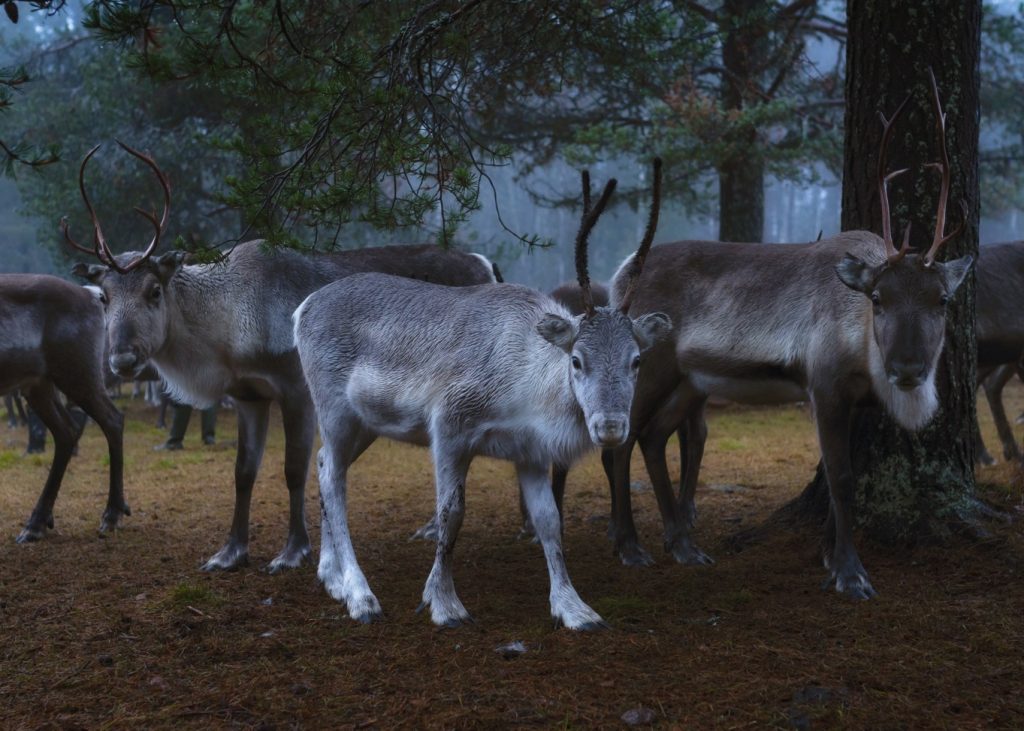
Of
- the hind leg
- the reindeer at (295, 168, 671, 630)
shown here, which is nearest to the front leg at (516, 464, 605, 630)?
the reindeer at (295, 168, 671, 630)

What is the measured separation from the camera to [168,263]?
5977 millimetres

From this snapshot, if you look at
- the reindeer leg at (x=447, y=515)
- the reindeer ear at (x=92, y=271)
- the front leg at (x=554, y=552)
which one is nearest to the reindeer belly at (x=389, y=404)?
the reindeer leg at (x=447, y=515)

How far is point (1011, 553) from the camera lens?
16.3 feet

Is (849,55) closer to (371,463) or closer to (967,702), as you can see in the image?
(967,702)

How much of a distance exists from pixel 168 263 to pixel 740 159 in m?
7.65

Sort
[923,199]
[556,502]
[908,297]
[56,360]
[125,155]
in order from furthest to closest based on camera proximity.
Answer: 1. [125,155]
2. [56,360]
3. [556,502]
4. [923,199]
5. [908,297]

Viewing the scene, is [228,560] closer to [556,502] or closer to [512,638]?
[556,502]

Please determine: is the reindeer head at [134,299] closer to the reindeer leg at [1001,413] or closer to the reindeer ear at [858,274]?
the reindeer ear at [858,274]

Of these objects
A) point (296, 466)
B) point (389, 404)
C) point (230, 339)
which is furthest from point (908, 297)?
point (230, 339)

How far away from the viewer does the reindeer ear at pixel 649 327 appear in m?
4.36

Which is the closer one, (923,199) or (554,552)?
(554,552)

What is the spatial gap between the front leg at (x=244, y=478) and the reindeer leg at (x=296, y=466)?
20 cm

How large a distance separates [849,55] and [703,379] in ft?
6.65

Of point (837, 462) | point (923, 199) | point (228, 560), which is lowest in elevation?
point (228, 560)
